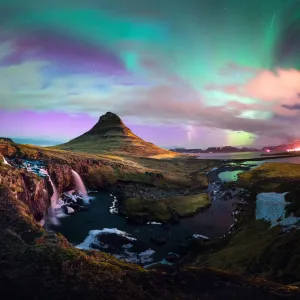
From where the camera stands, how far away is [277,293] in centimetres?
1930

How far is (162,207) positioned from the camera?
3209 inches

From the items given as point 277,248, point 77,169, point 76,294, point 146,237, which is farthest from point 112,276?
point 77,169

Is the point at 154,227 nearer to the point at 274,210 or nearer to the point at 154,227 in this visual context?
the point at 154,227

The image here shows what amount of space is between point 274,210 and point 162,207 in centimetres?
3773

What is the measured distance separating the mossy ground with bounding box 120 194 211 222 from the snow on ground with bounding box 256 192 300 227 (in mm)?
27187

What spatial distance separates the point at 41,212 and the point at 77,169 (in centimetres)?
5018

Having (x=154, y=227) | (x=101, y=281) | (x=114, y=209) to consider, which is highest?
(x=101, y=281)

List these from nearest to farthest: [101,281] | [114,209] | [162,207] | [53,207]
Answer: [101,281] < [53,207] < [162,207] < [114,209]

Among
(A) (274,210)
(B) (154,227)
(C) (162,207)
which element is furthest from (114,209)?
(A) (274,210)

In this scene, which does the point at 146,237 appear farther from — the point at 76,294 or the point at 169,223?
the point at 76,294

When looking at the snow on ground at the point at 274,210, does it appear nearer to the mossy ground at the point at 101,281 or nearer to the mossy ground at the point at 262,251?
the mossy ground at the point at 262,251

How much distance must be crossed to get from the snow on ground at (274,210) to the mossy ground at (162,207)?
27.2 metres

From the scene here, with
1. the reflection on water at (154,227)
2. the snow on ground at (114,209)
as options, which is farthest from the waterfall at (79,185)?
the reflection on water at (154,227)

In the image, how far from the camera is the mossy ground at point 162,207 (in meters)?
76.1
